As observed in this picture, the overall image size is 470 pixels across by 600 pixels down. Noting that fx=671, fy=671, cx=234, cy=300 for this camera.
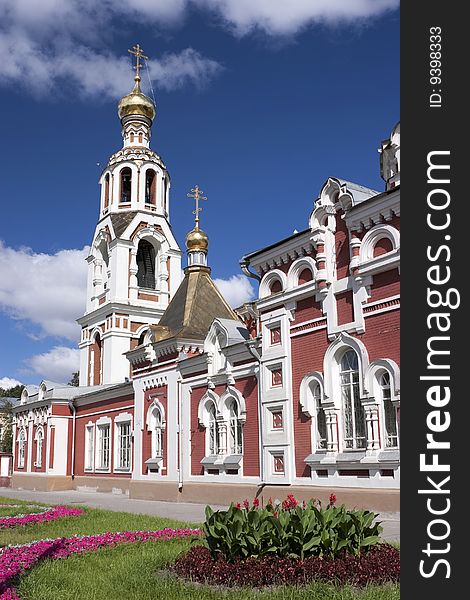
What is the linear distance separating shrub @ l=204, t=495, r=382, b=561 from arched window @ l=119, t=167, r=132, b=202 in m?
30.1

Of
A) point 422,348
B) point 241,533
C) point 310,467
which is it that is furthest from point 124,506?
point 422,348

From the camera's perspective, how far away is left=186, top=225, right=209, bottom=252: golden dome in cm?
2414

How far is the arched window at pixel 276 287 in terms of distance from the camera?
49.9ft

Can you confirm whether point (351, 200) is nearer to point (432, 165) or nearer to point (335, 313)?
point (335, 313)

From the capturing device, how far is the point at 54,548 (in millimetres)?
8164

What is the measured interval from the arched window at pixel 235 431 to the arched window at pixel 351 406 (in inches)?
158

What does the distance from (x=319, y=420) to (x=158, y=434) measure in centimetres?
774

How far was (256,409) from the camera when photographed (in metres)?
15.9

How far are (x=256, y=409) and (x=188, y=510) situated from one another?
9.07 ft

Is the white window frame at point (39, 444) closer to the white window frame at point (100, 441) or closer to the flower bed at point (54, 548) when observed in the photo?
the white window frame at point (100, 441)

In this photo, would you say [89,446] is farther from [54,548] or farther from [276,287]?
[54,548]

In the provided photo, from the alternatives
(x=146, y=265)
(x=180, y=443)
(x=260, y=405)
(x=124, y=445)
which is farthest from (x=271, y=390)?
(x=146, y=265)

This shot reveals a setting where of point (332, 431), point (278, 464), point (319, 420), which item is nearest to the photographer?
point (332, 431)

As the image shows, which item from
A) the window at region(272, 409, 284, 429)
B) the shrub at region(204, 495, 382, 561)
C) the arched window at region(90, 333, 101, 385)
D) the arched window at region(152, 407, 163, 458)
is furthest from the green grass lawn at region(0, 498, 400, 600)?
the arched window at region(90, 333, 101, 385)
